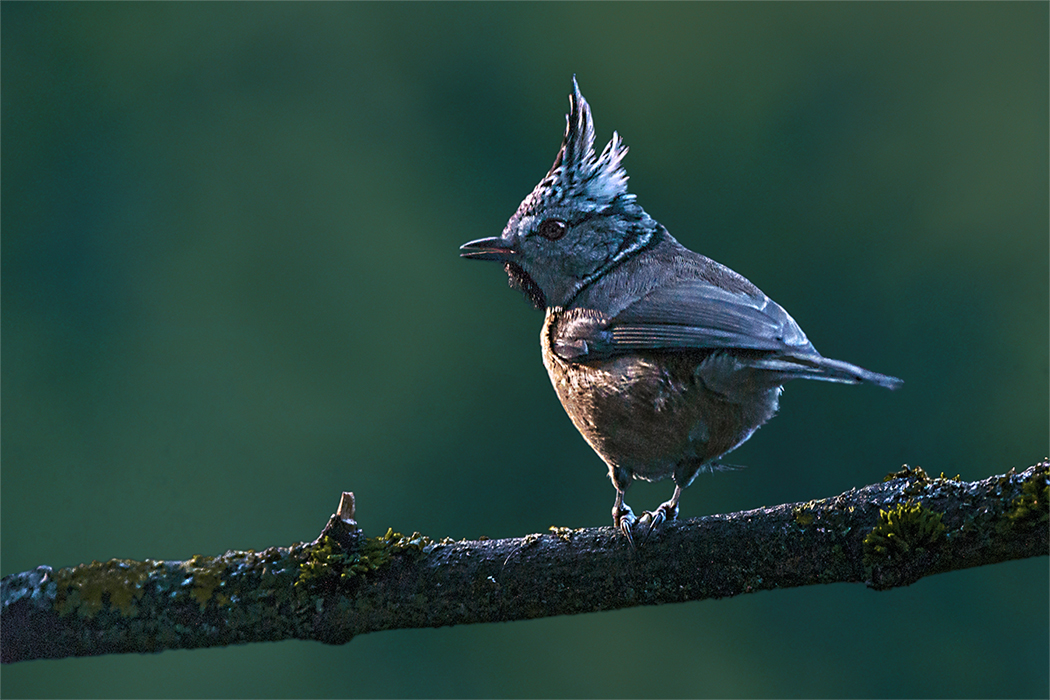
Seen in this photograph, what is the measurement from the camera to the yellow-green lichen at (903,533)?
9.19 ft

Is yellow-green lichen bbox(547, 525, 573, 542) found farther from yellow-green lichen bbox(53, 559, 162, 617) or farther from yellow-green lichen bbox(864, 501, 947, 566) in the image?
yellow-green lichen bbox(53, 559, 162, 617)

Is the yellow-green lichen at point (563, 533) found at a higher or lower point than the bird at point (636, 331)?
lower

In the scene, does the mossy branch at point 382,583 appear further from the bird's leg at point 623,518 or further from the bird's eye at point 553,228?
the bird's eye at point 553,228

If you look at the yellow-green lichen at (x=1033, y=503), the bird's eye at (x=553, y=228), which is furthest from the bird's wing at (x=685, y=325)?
the yellow-green lichen at (x=1033, y=503)

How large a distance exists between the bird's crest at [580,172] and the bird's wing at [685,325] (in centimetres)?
55

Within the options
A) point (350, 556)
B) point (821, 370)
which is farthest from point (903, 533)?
point (350, 556)

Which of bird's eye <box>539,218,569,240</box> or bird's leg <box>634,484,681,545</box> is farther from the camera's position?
bird's eye <box>539,218,569,240</box>

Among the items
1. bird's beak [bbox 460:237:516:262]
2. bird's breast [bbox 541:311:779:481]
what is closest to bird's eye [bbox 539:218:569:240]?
bird's beak [bbox 460:237:516:262]

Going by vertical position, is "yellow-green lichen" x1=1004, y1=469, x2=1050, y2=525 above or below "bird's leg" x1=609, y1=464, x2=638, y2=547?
above

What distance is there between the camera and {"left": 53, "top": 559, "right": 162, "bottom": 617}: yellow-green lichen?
3.19 metres

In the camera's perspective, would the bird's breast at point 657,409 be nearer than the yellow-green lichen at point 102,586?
No

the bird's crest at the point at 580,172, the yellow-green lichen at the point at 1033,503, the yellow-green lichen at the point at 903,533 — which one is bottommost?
the yellow-green lichen at the point at 903,533

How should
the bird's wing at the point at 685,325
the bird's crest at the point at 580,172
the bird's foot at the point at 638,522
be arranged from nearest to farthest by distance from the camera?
the bird's foot at the point at 638,522, the bird's wing at the point at 685,325, the bird's crest at the point at 580,172

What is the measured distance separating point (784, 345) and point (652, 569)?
0.90m
